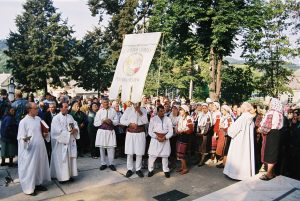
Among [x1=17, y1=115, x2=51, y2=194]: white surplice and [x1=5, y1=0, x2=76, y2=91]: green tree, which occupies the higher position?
[x1=5, y1=0, x2=76, y2=91]: green tree

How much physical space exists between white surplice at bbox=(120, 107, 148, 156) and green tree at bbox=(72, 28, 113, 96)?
28585 mm

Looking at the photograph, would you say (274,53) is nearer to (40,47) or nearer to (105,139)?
(105,139)

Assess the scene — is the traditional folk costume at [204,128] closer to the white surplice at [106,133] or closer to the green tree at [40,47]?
the white surplice at [106,133]

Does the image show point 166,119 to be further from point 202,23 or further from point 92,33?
point 92,33

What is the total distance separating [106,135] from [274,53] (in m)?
20.5

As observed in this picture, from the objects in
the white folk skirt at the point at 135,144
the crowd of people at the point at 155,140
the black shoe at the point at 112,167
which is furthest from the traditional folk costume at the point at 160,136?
the black shoe at the point at 112,167

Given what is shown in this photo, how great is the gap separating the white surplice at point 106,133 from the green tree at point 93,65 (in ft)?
91.9

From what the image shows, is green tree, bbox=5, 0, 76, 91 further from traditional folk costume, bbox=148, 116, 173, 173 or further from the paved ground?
traditional folk costume, bbox=148, 116, 173, 173

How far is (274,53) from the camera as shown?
24.8 m

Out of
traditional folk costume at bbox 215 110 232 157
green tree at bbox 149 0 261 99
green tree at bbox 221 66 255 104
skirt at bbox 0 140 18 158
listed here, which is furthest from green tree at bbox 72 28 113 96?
skirt at bbox 0 140 18 158

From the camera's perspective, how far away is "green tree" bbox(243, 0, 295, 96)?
24297 millimetres

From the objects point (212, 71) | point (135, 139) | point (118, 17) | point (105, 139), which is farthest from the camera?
point (118, 17)

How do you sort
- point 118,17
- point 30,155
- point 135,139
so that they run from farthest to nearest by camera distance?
point 118,17, point 135,139, point 30,155

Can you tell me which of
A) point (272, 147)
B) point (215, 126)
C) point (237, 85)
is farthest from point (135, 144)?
point (237, 85)
